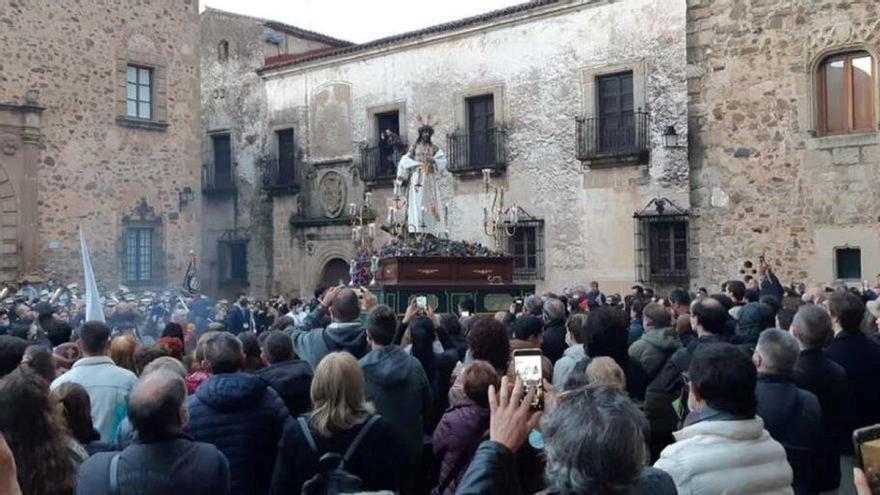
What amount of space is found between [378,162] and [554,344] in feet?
61.3

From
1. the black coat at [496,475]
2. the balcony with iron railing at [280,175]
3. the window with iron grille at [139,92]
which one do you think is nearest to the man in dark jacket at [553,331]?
the black coat at [496,475]

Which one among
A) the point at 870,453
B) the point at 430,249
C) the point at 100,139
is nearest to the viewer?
the point at 870,453

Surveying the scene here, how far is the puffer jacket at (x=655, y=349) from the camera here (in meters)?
5.93

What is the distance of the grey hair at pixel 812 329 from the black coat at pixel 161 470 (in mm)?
3060

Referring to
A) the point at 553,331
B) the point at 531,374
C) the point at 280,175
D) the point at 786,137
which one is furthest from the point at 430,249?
the point at 280,175

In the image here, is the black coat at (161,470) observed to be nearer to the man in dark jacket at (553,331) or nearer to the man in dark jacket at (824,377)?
the man in dark jacket at (824,377)

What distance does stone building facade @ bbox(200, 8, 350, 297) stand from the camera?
28.2 meters

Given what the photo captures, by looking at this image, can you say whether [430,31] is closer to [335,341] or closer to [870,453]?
[335,341]

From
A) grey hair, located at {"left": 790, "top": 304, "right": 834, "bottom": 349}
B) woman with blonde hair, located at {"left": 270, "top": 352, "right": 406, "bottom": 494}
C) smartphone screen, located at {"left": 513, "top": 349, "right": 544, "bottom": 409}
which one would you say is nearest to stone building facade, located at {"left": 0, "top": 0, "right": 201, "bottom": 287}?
woman with blonde hair, located at {"left": 270, "top": 352, "right": 406, "bottom": 494}

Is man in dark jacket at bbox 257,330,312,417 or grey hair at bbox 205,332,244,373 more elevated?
grey hair at bbox 205,332,244,373

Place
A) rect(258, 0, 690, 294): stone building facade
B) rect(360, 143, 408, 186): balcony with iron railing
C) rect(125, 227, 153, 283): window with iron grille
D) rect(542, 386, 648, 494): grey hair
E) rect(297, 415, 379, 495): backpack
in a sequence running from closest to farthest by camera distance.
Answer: rect(542, 386, 648, 494): grey hair
rect(297, 415, 379, 495): backpack
rect(258, 0, 690, 294): stone building facade
rect(125, 227, 153, 283): window with iron grille
rect(360, 143, 408, 186): balcony with iron railing

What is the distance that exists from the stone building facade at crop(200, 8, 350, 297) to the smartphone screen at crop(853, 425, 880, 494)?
2622 centimetres

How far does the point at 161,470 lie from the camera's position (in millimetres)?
3516

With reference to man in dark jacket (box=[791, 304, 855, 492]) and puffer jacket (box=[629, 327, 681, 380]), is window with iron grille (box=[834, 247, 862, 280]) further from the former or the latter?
man in dark jacket (box=[791, 304, 855, 492])
